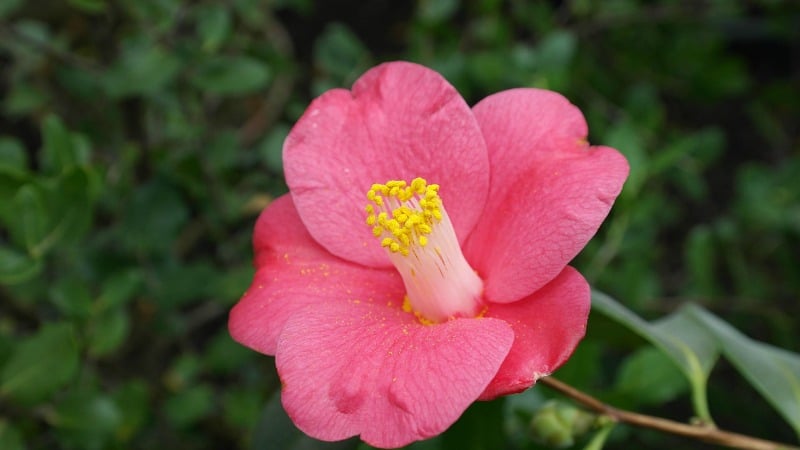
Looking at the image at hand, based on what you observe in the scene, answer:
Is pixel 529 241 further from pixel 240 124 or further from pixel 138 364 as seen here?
pixel 240 124

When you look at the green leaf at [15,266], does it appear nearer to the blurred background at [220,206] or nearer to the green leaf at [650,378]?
the blurred background at [220,206]

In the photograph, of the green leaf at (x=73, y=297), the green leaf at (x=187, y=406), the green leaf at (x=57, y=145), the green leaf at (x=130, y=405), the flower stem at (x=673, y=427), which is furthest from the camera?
the green leaf at (x=187, y=406)

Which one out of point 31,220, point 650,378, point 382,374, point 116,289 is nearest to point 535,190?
point 382,374

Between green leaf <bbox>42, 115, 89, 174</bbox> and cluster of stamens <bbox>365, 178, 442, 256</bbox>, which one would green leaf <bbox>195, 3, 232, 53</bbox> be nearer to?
green leaf <bbox>42, 115, 89, 174</bbox>

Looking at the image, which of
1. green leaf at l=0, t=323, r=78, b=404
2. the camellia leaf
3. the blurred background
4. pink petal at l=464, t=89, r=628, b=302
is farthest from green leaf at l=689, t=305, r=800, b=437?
green leaf at l=0, t=323, r=78, b=404

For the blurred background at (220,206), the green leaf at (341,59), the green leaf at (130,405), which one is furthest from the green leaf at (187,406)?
the green leaf at (341,59)

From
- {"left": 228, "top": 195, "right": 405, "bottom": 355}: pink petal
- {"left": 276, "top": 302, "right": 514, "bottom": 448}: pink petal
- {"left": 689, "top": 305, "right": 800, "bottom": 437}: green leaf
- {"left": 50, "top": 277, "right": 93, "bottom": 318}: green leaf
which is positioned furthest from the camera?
{"left": 50, "top": 277, "right": 93, "bottom": 318}: green leaf

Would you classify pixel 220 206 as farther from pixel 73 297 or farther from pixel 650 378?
pixel 650 378
